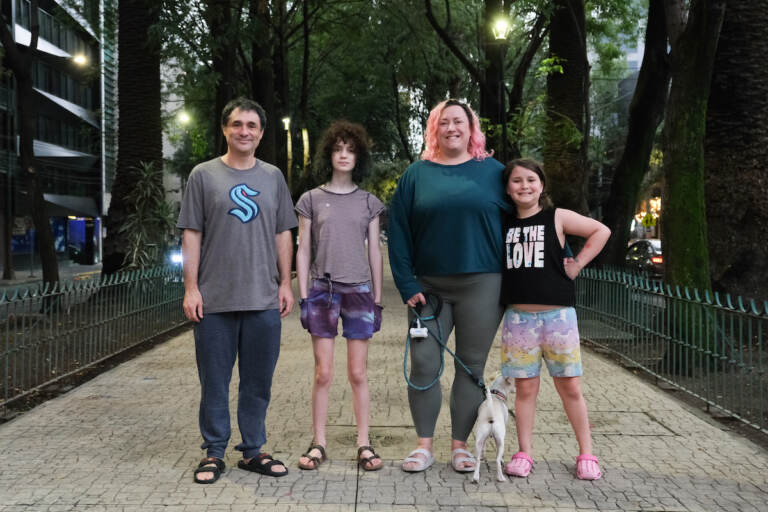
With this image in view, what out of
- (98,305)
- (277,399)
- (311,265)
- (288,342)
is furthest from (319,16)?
(311,265)

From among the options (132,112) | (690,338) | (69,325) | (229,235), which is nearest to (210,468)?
(229,235)

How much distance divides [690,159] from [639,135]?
7.76 metres

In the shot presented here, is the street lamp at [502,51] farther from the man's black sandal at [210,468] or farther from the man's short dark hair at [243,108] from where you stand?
the man's black sandal at [210,468]

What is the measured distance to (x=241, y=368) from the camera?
4734 millimetres

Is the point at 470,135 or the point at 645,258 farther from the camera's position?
the point at 645,258

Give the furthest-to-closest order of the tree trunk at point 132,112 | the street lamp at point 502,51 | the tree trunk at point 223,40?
the street lamp at point 502,51, the tree trunk at point 132,112, the tree trunk at point 223,40

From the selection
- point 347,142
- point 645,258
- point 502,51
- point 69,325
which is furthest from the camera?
point 645,258

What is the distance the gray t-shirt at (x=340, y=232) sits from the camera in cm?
477

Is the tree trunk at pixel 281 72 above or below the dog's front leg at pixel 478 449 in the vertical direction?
above

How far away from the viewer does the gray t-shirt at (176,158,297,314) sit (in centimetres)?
455

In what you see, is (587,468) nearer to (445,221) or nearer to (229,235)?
(445,221)

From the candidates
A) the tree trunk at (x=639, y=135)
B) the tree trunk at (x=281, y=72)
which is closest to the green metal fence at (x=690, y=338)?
the tree trunk at (x=639, y=135)

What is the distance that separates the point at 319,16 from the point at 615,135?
36.8m

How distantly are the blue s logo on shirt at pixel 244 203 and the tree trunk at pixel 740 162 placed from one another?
722 cm
